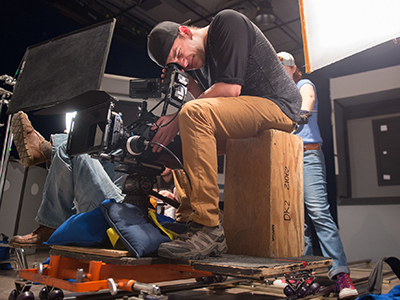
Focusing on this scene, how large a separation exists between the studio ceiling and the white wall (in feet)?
4.98

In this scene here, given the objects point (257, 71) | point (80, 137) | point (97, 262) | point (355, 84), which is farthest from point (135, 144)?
point (355, 84)

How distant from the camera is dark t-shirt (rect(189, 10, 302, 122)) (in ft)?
3.84

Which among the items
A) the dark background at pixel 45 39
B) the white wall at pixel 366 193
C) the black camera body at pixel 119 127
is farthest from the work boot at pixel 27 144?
the white wall at pixel 366 193

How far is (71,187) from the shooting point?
62.4 inches

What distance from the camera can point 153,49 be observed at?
130 cm

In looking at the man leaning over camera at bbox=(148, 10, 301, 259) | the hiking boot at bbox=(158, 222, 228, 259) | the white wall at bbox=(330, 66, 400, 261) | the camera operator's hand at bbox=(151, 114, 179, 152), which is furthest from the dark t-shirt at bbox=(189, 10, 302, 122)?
the white wall at bbox=(330, 66, 400, 261)

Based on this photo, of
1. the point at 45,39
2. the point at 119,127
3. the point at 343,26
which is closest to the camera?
the point at 119,127

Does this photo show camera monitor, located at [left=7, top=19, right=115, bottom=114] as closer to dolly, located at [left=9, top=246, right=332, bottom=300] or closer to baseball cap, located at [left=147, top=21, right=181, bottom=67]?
baseball cap, located at [left=147, top=21, right=181, bottom=67]

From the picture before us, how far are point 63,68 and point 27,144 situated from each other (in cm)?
52

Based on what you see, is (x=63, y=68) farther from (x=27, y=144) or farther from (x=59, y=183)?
(x=59, y=183)

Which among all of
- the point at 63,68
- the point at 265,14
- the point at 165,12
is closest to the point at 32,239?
the point at 63,68

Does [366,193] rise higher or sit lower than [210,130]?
higher

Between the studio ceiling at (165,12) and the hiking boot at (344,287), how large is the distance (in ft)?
13.1

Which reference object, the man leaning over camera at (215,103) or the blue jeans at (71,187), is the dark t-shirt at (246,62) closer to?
the man leaning over camera at (215,103)
